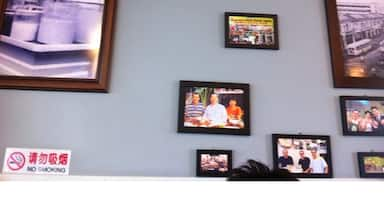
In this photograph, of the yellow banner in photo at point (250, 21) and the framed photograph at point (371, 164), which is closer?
the framed photograph at point (371, 164)

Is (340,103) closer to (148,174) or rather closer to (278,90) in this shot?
Answer: (278,90)

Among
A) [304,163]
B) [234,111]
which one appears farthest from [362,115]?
[234,111]

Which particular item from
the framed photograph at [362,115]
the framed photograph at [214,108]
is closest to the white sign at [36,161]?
the framed photograph at [214,108]

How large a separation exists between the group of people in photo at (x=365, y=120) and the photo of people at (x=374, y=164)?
0.30 ft

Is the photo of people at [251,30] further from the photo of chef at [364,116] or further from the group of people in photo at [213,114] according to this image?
the photo of chef at [364,116]

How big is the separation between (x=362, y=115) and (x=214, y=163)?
53cm

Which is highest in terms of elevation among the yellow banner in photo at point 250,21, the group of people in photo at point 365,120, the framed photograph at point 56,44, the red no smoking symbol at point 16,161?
the yellow banner in photo at point 250,21

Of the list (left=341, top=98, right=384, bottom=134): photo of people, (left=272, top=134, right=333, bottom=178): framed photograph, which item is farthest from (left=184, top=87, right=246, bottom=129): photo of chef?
(left=341, top=98, right=384, bottom=134): photo of people

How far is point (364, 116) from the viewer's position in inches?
43.8

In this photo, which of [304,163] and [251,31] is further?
[251,31]

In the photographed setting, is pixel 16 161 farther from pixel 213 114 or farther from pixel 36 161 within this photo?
pixel 213 114

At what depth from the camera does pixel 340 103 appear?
1.12 meters

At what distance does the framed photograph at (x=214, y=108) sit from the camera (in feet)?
3.50

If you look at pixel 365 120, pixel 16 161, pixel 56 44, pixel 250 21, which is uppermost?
pixel 250 21
